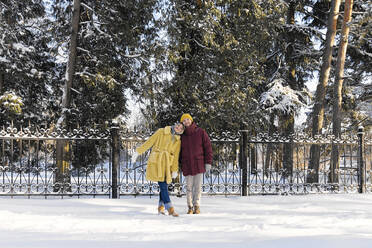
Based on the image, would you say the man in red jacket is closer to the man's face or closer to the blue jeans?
the man's face

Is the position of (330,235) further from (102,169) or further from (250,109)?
(250,109)

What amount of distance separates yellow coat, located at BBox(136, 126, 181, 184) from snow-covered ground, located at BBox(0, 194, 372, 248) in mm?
741

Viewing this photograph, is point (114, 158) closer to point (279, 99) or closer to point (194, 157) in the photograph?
point (194, 157)

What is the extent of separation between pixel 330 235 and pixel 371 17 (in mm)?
9771

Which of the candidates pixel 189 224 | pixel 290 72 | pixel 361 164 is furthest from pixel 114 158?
pixel 290 72

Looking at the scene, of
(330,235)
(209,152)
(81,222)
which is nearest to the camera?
(330,235)

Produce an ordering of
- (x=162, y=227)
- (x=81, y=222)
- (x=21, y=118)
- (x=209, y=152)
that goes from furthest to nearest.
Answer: (x=21, y=118), (x=209, y=152), (x=81, y=222), (x=162, y=227)

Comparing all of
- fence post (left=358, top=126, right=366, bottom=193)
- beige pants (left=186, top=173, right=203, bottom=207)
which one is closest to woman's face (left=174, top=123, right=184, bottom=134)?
beige pants (left=186, top=173, right=203, bottom=207)

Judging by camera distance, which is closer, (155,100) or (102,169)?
(102,169)

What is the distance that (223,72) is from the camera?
1201 centimetres

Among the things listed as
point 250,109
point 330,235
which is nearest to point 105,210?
point 330,235

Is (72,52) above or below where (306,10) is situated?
below

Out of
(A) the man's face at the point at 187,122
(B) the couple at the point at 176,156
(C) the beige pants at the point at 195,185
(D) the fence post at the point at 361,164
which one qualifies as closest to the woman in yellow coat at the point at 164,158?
(B) the couple at the point at 176,156

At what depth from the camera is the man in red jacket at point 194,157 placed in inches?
255
